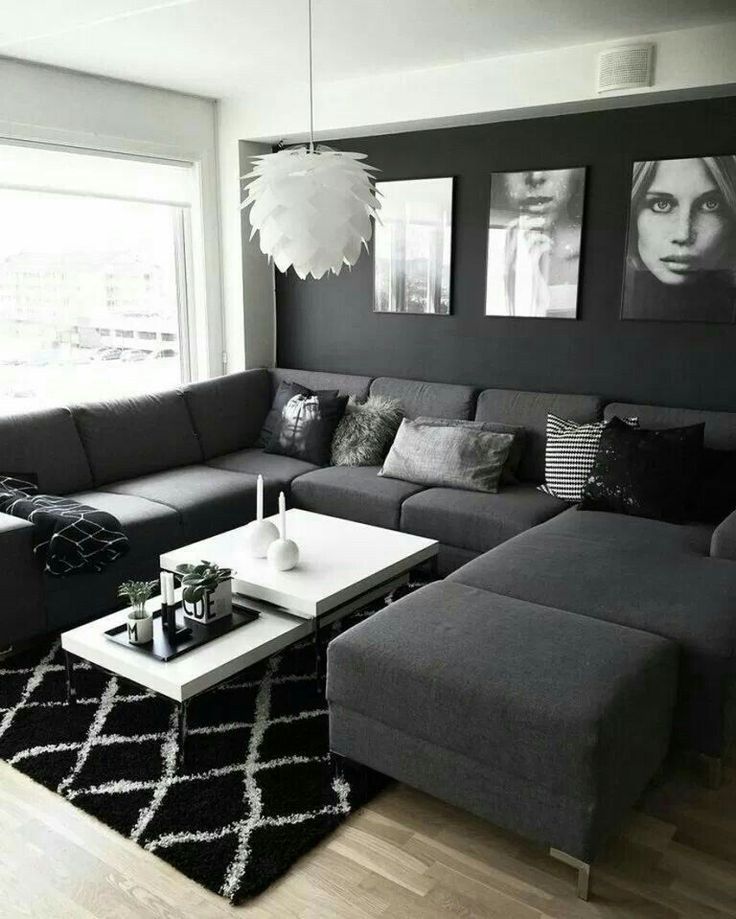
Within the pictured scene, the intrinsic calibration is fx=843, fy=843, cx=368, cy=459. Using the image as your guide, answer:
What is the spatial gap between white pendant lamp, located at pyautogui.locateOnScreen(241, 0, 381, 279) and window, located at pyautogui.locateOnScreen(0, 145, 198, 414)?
6.66 ft

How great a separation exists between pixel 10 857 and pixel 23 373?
9.32ft

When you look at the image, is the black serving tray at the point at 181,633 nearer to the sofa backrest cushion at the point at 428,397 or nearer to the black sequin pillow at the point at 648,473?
the black sequin pillow at the point at 648,473

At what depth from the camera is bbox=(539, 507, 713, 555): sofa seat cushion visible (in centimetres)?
322

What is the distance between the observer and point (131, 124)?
473cm

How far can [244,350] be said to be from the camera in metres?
5.42

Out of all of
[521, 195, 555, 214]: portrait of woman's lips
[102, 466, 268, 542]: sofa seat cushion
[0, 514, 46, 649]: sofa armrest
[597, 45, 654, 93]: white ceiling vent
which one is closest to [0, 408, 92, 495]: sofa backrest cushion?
[102, 466, 268, 542]: sofa seat cushion

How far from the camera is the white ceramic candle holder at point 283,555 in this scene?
3.16m

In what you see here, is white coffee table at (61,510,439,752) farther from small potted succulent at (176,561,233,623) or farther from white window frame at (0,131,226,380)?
white window frame at (0,131,226,380)

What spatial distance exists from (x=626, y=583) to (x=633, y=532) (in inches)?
22.2

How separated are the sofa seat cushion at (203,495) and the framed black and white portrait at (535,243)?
5.57 ft

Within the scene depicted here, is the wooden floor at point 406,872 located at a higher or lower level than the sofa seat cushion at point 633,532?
lower

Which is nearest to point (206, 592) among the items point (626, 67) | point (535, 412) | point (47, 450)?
point (47, 450)

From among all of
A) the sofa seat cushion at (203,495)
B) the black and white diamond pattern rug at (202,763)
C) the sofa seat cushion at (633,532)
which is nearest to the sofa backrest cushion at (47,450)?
the sofa seat cushion at (203,495)

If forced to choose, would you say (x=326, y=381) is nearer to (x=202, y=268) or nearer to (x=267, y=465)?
(x=267, y=465)
